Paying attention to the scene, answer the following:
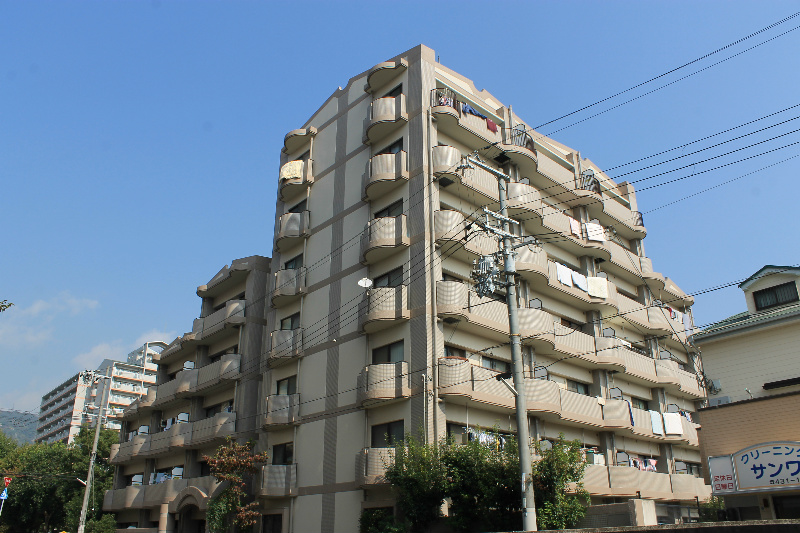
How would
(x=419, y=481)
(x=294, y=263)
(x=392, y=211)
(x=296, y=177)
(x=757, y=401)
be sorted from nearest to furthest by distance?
(x=419, y=481)
(x=757, y=401)
(x=392, y=211)
(x=294, y=263)
(x=296, y=177)

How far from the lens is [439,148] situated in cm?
3284

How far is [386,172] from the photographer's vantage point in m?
33.2

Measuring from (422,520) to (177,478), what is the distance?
79.4 feet

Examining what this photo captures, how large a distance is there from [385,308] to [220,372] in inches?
646

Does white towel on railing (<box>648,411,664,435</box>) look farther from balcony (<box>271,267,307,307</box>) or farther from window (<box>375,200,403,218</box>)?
balcony (<box>271,267,307,307</box>)

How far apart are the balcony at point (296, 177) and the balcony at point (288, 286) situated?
5.63 metres

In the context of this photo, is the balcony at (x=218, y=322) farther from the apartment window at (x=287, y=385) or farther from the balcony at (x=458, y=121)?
the balcony at (x=458, y=121)

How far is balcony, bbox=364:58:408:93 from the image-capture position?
35906 mm

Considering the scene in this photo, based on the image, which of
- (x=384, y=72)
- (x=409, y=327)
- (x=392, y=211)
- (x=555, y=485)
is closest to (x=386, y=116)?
(x=384, y=72)

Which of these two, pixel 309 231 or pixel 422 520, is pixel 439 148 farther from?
pixel 422 520

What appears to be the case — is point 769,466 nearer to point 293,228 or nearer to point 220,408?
point 293,228

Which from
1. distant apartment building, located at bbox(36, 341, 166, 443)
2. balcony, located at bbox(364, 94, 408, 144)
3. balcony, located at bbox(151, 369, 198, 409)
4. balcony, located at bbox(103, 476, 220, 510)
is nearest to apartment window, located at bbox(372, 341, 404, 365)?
balcony, located at bbox(364, 94, 408, 144)

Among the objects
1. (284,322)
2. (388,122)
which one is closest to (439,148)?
(388,122)

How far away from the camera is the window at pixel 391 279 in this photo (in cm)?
3158
